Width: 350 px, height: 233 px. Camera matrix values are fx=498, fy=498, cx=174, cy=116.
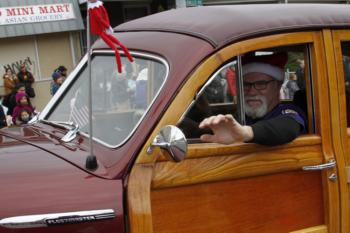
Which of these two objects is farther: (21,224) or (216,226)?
(216,226)

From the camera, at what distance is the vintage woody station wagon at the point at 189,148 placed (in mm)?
1914

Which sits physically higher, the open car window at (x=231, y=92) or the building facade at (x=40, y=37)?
the building facade at (x=40, y=37)

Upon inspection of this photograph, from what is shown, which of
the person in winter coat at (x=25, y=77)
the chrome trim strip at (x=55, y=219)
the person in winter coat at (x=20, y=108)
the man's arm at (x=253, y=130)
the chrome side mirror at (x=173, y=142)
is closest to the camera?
the chrome trim strip at (x=55, y=219)

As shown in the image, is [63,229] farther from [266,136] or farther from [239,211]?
[266,136]

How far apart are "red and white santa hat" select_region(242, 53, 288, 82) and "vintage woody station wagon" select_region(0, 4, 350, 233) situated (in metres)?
0.06

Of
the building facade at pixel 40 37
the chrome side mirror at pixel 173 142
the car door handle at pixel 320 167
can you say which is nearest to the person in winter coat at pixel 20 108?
the building facade at pixel 40 37

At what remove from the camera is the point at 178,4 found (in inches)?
587

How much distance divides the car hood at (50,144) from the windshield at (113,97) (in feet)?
0.38

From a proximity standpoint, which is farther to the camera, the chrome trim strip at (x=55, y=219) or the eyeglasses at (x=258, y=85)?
the eyeglasses at (x=258, y=85)

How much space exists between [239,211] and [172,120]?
1.74 feet

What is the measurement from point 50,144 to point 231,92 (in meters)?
0.88

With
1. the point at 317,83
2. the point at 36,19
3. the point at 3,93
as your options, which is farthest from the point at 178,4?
the point at 317,83

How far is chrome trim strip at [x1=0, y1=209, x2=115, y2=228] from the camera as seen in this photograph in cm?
178

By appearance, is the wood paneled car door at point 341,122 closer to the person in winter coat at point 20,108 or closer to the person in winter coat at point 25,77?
the person in winter coat at point 20,108
